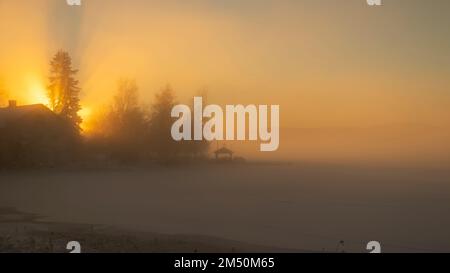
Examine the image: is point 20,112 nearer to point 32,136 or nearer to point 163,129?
point 32,136

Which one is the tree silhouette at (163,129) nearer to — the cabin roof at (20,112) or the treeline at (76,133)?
the treeline at (76,133)

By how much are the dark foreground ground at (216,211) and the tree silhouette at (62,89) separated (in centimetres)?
618

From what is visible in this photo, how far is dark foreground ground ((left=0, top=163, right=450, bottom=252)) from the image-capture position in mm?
15023

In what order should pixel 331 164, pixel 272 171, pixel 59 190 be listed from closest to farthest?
1. pixel 59 190
2. pixel 272 171
3. pixel 331 164

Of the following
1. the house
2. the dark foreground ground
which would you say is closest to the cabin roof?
the house

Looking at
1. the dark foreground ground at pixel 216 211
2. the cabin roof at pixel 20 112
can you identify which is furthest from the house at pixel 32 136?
the dark foreground ground at pixel 216 211

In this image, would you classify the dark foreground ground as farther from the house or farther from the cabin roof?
the cabin roof

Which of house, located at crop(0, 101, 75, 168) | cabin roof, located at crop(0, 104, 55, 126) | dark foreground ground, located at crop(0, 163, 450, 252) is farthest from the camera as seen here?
cabin roof, located at crop(0, 104, 55, 126)

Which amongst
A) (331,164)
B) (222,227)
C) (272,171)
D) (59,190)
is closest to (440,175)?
(331,164)

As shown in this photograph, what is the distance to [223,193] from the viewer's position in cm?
2848

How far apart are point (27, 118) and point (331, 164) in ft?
115

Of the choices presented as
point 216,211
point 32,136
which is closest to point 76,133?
point 32,136

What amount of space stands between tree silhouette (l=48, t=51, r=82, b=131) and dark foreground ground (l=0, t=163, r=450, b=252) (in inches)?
243
